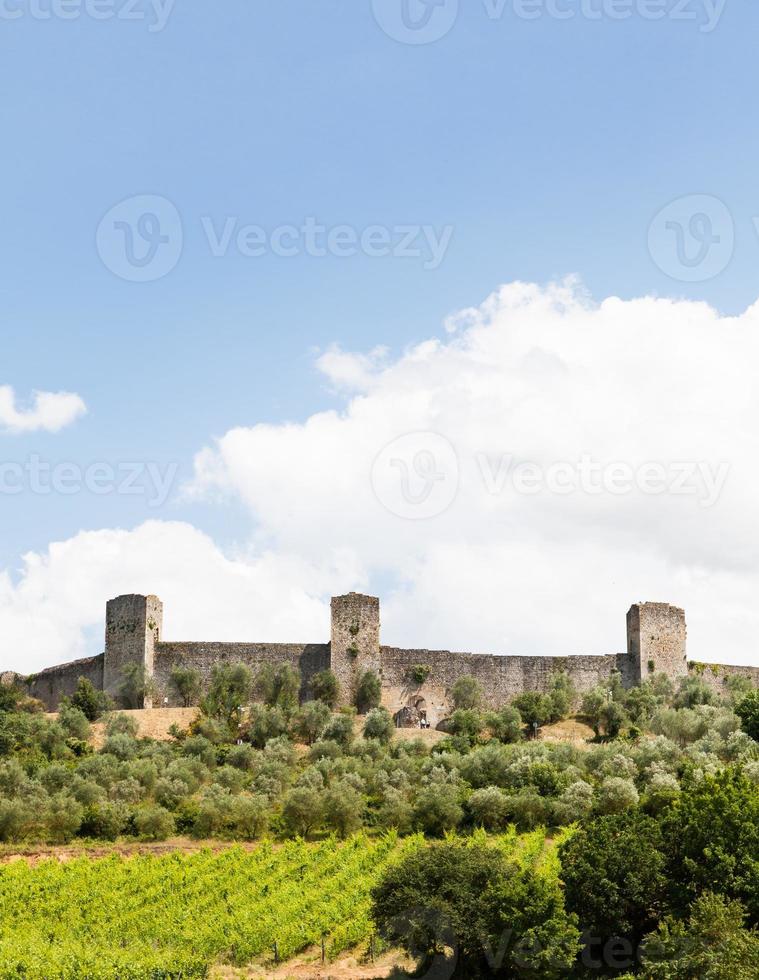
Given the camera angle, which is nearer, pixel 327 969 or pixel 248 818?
pixel 327 969

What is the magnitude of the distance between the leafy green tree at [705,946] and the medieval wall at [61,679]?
38.0m

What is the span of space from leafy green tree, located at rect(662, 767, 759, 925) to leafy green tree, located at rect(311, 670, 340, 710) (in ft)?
89.5

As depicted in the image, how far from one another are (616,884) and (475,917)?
3373 mm

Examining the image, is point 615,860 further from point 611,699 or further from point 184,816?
point 611,699

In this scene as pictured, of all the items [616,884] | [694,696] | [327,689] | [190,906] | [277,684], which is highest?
[277,684]

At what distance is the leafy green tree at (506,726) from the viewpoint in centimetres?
5666

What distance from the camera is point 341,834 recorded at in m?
43.0

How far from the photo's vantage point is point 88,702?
58.0 m

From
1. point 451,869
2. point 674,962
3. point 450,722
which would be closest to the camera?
point 674,962

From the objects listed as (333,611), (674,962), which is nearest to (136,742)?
(333,611)

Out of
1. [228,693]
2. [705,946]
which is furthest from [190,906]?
[228,693]

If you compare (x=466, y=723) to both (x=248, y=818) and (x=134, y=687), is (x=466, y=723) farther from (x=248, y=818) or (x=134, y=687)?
(x=248, y=818)

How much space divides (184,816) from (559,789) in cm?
1271

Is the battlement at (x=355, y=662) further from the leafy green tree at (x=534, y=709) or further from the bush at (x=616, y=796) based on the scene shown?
the bush at (x=616, y=796)
